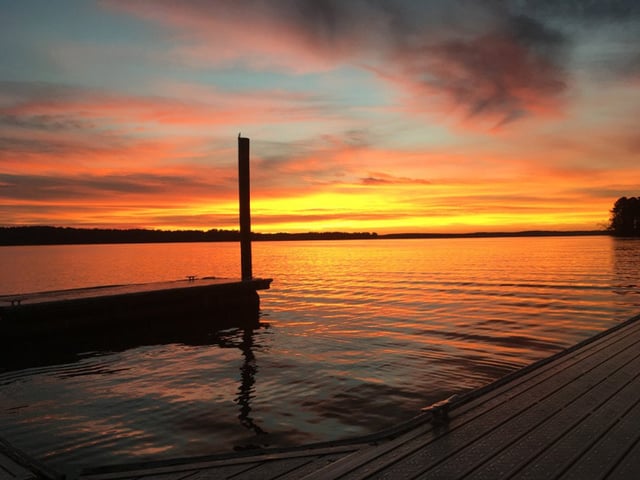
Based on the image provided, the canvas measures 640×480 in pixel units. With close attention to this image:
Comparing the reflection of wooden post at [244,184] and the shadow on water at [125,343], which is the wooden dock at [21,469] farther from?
the reflection of wooden post at [244,184]

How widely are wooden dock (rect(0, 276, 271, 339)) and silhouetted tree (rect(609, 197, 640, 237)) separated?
166618 mm

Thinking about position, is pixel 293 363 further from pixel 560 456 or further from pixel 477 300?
Answer: pixel 477 300

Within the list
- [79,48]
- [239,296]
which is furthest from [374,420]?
[79,48]

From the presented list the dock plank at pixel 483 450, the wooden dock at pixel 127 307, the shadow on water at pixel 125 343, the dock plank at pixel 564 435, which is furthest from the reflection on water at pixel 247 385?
the dock plank at pixel 564 435

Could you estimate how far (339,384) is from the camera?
1053 cm

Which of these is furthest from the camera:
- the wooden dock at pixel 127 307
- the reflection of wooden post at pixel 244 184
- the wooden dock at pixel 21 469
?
the reflection of wooden post at pixel 244 184

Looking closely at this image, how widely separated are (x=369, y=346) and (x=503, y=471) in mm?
10296

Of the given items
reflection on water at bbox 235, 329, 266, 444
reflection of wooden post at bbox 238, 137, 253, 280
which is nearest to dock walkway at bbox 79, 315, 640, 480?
reflection on water at bbox 235, 329, 266, 444

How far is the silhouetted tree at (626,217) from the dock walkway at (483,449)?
575 feet

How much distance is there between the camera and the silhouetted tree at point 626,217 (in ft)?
506

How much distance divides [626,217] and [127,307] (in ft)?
577

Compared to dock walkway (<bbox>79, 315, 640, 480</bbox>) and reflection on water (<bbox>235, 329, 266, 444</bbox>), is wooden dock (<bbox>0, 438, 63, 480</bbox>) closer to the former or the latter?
dock walkway (<bbox>79, 315, 640, 480</bbox>)

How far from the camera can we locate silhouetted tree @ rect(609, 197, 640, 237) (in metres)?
154

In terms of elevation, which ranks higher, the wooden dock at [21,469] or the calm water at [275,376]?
the wooden dock at [21,469]
